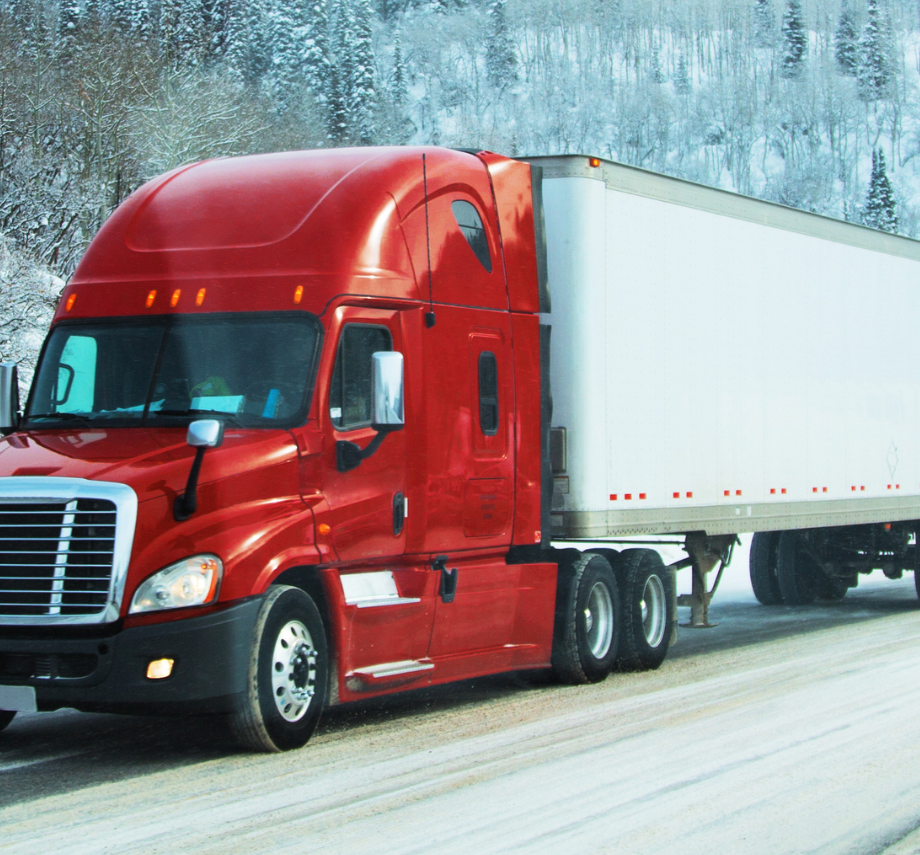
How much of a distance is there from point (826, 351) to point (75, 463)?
915cm

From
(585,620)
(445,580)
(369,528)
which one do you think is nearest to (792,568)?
(585,620)

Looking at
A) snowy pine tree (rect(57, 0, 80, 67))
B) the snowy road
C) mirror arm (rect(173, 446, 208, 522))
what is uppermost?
snowy pine tree (rect(57, 0, 80, 67))

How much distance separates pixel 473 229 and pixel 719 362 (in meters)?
3.45

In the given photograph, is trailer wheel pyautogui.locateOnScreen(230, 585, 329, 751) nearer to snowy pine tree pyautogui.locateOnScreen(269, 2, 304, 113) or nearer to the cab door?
the cab door

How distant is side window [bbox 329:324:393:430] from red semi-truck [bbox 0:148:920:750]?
0.06 feet

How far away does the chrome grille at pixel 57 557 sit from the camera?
7844 mm

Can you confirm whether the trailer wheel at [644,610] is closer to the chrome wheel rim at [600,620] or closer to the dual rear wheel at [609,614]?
the dual rear wheel at [609,614]

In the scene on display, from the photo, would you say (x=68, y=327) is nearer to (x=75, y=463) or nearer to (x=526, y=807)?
(x=75, y=463)

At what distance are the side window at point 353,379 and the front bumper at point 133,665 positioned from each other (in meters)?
1.54

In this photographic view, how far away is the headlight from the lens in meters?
7.86

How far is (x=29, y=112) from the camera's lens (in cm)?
4709

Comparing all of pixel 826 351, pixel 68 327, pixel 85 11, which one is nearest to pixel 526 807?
pixel 68 327

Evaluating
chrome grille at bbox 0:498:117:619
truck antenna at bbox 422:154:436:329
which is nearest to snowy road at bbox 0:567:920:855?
chrome grille at bbox 0:498:117:619

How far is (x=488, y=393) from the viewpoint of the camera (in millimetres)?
10602
